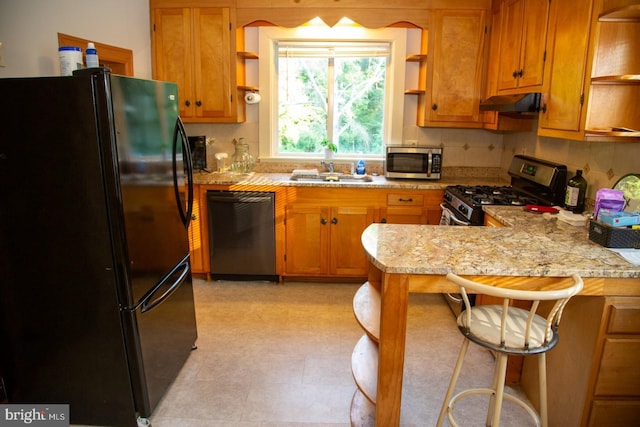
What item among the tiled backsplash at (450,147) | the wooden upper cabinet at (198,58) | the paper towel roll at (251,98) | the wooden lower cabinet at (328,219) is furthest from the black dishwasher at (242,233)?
the paper towel roll at (251,98)

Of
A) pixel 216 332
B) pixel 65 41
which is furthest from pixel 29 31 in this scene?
pixel 216 332

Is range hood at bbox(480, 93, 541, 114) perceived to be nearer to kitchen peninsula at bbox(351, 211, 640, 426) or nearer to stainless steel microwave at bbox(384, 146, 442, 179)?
stainless steel microwave at bbox(384, 146, 442, 179)

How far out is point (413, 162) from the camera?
12.5ft

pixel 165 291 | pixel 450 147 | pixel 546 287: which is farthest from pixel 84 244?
pixel 450 147

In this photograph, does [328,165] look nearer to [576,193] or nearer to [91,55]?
[576,193]

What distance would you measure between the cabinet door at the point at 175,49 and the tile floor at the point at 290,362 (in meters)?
1.73

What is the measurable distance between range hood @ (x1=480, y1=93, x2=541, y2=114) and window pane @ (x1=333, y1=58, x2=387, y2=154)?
1.22 meters

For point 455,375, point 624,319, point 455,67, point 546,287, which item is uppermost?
point 455,67

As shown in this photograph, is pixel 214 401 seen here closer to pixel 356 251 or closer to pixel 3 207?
pixel 3 207

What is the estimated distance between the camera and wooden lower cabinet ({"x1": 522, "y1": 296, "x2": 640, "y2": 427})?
5.70ft

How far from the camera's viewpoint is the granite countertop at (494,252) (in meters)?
1.70

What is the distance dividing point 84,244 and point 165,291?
1.75 ft

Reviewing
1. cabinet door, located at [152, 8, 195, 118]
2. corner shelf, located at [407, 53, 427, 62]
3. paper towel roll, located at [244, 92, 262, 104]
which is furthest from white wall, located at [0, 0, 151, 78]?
corner shelf, located at [407, 53, 427, 62]

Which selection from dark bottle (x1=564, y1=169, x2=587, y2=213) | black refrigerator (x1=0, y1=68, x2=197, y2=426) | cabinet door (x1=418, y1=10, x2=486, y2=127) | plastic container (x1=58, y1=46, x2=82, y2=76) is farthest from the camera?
cabinet door (x1=418, y1=10, x2=486, y2=127)
